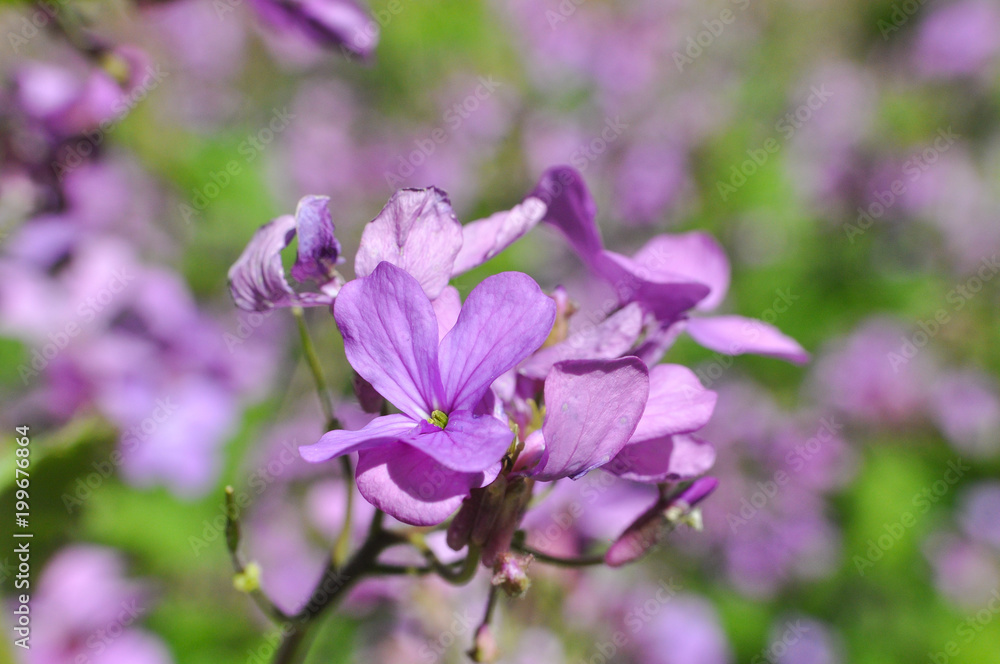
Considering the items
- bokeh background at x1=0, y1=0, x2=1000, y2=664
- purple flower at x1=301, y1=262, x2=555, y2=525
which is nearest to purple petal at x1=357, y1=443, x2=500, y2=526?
purple flower at x1=301, y1=262, x2=555, y2=525

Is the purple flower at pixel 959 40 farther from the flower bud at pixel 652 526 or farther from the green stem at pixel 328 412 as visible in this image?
the green stem at pixel 328 412

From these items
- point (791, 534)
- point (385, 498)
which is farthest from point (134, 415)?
point (791, 534)

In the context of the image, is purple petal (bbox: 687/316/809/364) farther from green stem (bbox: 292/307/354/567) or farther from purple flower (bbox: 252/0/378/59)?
purple flower (bbox: 252/0/378/59)

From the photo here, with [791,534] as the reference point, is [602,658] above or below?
above

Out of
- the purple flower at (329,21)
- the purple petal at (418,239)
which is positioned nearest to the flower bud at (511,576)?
the purple petal at (418,239)

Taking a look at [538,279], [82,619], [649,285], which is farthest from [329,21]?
[538,279]

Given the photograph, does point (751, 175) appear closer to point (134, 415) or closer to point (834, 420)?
point (834, 420)
